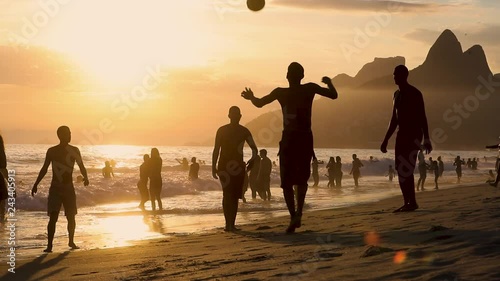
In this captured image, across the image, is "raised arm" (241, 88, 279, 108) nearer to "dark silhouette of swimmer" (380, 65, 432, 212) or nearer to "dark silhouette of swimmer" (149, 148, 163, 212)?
"dark silhouette of swimmer" (380, 65, 432, 212)

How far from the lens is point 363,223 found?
9.62m

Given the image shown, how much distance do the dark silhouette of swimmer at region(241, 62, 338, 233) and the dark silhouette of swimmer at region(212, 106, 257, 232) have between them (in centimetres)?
241

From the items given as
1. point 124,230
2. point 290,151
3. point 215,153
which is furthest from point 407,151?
point 124,230

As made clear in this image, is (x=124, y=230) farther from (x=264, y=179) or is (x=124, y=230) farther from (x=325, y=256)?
(x=264, y=179)

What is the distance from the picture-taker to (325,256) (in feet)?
21.0

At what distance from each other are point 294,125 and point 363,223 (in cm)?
184

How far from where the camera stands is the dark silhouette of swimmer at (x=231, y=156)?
11305mm

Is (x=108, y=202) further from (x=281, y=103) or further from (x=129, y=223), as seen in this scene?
(x=281, y=103)

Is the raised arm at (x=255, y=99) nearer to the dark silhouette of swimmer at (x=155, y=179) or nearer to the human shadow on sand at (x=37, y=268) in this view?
the human shadow on sand at (x=37, y=268)

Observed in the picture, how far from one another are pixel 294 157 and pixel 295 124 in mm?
417

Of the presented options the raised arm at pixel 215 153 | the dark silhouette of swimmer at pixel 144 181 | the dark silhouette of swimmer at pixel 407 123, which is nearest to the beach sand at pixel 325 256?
the dark silhouette of swimmer at pixel 407 123

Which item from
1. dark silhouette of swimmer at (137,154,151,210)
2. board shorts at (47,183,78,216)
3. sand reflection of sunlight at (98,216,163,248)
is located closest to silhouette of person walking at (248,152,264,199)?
dark silhouette of swimmer at (137,154,151,210)

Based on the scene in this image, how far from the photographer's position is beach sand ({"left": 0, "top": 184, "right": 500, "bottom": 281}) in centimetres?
528

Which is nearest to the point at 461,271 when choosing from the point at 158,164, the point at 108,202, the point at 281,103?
the point at 281,103
